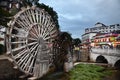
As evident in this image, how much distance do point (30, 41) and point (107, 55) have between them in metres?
15.1

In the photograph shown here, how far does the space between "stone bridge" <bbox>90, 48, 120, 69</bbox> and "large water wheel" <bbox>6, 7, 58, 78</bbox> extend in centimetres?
1062

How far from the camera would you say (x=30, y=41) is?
2062 centimetres

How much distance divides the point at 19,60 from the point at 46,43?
4.25m

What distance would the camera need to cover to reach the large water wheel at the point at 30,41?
19.0 meters

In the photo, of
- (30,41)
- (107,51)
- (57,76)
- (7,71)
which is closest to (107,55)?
(107,51)

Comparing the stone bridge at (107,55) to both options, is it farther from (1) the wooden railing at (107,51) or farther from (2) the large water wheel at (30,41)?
(2) the large water wheel at (30,41)

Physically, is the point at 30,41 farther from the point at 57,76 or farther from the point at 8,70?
the point at 57,76

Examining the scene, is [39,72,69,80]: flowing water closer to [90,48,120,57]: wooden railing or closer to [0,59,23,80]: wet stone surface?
[0,59,23,80]: wet stone surface

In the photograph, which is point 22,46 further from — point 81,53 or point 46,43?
point 81,53

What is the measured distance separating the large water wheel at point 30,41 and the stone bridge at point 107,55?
34.8 ft

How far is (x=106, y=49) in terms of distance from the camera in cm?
3247

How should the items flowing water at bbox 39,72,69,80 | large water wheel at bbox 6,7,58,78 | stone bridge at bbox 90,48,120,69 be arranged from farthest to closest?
stone bridge at bbox 90,48,120,69 → flowing water at bbox 39,72,69,80 → large water wheel at bbox 6,7,58,78

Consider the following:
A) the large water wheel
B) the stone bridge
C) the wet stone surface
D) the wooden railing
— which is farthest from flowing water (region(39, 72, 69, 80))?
the stone bridge

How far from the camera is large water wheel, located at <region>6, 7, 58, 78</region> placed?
19.0m
